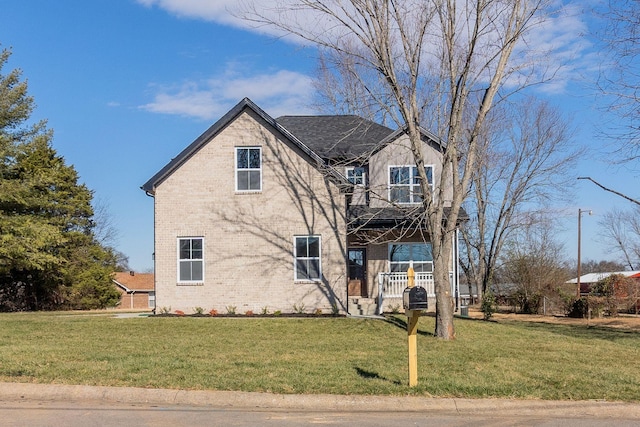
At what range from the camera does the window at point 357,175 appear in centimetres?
2470

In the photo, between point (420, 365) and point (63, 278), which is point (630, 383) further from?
point (63, 278)

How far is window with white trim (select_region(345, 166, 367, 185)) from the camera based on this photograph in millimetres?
24703

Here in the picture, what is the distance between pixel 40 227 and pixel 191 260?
11.1 m

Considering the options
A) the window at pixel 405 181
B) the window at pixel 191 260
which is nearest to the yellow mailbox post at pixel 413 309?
the window at pixel 191 260

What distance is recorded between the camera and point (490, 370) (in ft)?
34.3

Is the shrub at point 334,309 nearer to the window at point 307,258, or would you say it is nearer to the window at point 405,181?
the window at point 307,258

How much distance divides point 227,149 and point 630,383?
14.9 meters

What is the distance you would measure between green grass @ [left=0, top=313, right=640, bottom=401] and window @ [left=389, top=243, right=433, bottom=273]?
660 centimetres

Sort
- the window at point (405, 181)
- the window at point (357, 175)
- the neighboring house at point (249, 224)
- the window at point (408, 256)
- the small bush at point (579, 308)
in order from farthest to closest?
the small bush at point (579, 308) < the window at point (408, 256) < the window at point (357, 175) < the window at point (405, 181) < the neighboring house at point (249, 224)

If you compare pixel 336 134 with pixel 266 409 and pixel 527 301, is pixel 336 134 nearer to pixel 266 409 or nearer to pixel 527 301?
pixel 527 301

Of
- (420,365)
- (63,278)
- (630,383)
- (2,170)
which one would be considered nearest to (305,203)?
(420,365)

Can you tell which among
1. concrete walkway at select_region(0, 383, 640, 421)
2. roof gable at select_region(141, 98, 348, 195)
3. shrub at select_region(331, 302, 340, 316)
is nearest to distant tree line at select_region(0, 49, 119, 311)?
roof gable at select_region(141, 98, 348, 195)

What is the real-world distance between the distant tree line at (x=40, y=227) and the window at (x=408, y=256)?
1509cm

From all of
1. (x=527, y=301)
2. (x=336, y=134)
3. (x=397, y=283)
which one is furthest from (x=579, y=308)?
(x=336, y=134)
